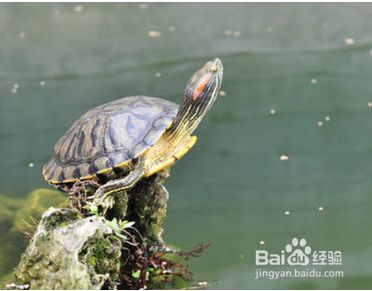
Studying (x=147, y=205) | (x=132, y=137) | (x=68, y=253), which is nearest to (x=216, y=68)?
(x=132, y=137)

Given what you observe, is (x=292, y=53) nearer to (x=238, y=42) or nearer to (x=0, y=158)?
(x=238, y=42)

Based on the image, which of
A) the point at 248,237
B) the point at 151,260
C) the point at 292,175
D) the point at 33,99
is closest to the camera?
the point at 151,260

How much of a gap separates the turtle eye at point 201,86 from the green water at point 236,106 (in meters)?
0.65

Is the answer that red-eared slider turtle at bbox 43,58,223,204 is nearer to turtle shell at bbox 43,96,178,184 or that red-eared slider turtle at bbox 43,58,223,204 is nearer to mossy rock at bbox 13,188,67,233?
turtle shell at bbox 43,96,178,184

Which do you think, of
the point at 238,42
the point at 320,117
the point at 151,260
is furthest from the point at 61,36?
the point at 151,260

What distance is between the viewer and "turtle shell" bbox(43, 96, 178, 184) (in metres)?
2.21

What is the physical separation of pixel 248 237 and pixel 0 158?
1.40 m

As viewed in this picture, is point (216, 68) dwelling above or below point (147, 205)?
above

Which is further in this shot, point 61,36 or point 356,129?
point 61,36

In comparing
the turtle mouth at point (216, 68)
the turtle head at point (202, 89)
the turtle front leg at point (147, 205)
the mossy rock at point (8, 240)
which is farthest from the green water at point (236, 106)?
the turtle mouth at point (216, 68)

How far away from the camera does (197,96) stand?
Result: 2.29 m

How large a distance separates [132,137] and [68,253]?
61cm

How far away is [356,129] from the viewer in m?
3.23

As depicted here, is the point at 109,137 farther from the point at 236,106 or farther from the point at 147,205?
the point at 236,106
